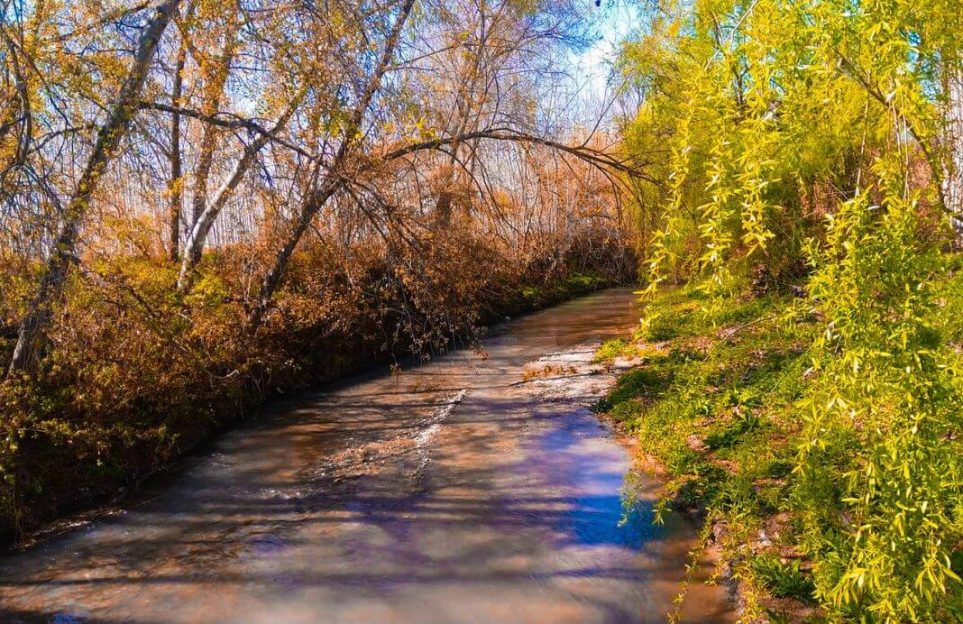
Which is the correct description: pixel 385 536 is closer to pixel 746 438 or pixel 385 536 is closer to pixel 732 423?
pixel 746 438

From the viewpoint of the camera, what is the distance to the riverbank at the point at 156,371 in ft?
19.0

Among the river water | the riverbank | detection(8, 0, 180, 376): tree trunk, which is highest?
detection(8, 0, 180, 376): tree trunk

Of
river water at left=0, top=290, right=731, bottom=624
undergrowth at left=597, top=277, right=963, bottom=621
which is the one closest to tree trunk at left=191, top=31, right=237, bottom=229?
river water at left=0, top=290, right=731, bottom=624

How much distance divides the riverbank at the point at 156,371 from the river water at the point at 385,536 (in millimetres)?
417

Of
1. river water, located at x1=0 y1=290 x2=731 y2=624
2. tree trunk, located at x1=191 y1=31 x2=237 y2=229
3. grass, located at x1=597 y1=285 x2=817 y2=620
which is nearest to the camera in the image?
grass, located at x1=597 y1=285 x2=817 y2=620

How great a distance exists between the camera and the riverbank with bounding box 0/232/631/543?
19.0 ft

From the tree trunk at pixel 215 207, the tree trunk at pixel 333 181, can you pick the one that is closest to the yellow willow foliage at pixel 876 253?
the tree trunk at pixel 333 181

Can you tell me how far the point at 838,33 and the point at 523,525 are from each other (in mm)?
4182

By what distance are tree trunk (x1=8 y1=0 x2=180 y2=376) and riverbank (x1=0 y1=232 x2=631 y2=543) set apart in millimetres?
258

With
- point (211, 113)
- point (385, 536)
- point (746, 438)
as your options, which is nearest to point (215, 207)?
point (211, 113)

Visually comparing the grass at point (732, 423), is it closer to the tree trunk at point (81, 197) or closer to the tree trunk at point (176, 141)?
the tree trunk at point (81, 197)

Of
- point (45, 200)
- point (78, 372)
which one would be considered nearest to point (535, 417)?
point (78, 372)

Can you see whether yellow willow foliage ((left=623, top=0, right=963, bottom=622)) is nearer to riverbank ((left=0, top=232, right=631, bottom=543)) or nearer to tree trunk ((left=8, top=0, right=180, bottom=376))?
tree trunk ((left=8, top=0, right=180, bottom=376))

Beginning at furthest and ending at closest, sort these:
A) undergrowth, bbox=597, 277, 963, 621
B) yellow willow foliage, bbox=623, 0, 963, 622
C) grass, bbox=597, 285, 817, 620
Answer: grass, bbox=597, 285, 817, 620 < undergrowth, bbox=597, 277, 963, 621 < yellow willow foliage, bbox=623, 0, 963, 622
